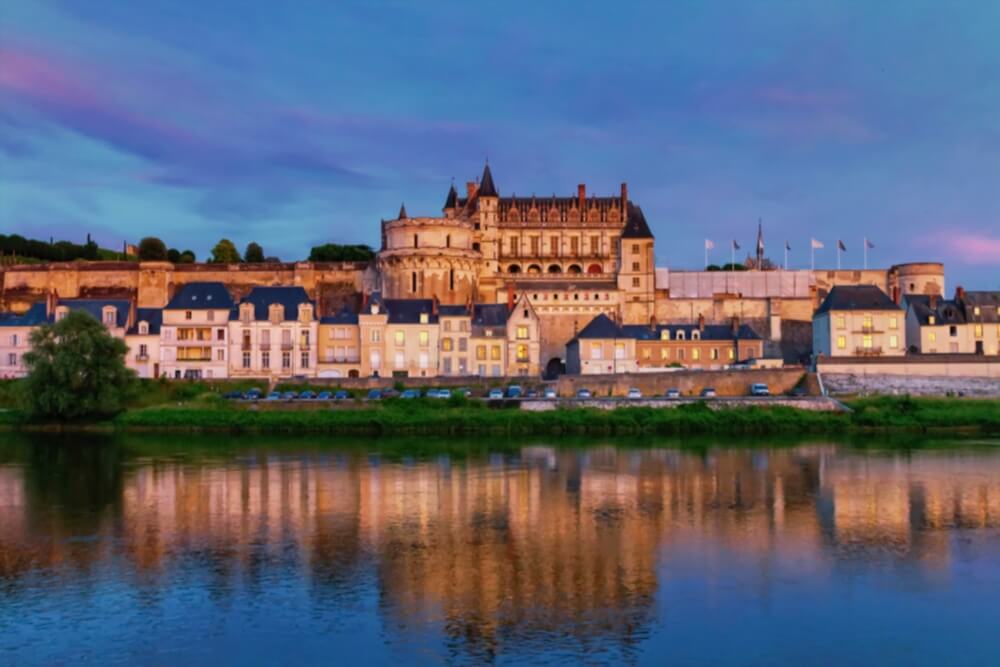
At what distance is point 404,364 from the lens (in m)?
37.5

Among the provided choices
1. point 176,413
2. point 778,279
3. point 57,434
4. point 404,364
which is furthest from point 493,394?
point 778,279

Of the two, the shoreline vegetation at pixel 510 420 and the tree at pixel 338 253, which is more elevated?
the tree at pixel 338 253

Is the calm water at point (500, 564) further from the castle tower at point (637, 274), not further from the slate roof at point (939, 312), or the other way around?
the castle tower at point (637, 274)

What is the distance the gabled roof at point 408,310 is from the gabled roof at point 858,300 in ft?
48.1

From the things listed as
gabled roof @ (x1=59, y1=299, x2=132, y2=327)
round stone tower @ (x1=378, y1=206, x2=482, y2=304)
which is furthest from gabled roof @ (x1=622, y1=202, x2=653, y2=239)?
gabled roof @ (x1=59, y1=299, x2=132, y2=327)

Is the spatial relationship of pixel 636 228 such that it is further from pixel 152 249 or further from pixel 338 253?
pixel 152 249

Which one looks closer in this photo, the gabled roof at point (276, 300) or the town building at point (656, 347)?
the town building at point (656, 347)

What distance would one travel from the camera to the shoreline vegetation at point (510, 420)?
29328mm

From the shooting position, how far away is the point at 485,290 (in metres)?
50.6

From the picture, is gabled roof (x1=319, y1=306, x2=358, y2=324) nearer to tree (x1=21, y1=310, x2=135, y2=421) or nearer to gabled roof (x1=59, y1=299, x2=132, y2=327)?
gabled roof (x1=59, y1=299, x2=132, y2=327)

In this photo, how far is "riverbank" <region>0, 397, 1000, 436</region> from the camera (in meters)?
29.3

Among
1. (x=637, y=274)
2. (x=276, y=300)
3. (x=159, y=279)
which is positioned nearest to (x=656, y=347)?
(x=637, y=274)

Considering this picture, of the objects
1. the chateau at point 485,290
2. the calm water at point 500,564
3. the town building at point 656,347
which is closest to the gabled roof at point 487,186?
the chateau at point 485,290

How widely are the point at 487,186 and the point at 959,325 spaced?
24.2 m
